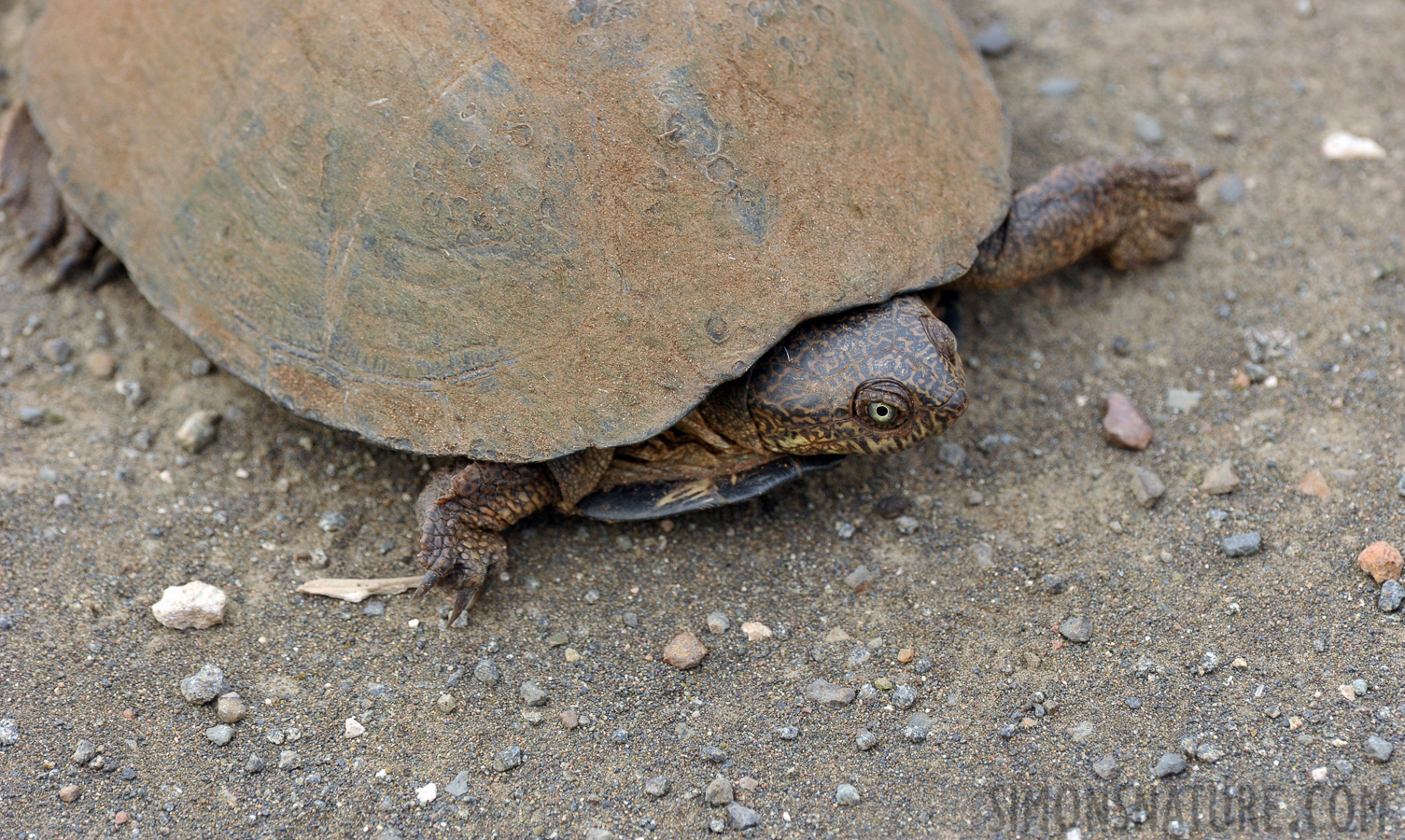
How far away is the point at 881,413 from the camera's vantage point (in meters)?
3.04

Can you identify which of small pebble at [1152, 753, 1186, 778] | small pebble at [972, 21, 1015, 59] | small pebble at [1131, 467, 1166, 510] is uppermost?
small pebble at [972, 21, 1015, 59]

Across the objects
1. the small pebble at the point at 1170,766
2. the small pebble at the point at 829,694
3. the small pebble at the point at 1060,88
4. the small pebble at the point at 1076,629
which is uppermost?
the small pebble at the point at 1060,88

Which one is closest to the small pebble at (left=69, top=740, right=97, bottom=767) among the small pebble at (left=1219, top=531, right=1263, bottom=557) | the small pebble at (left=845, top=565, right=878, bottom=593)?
the small pebble at (left=845, top=565, right=878, bottom=593)

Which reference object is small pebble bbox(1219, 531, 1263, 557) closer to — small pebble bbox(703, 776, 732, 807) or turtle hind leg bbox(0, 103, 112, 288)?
small pebble bbox(703, 776, 732, 807)

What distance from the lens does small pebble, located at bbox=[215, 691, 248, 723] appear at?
2.97 m

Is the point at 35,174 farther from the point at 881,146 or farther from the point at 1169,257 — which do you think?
the point at 1169,257

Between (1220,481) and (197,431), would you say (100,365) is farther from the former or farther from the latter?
(1220,481)

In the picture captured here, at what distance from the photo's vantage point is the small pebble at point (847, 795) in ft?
8.95

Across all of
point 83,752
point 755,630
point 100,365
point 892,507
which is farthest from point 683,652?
point 100,365

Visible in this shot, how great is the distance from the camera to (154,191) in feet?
11.7

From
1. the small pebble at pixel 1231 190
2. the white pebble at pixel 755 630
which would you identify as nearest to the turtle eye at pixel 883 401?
the white pebble at pixel 755 630

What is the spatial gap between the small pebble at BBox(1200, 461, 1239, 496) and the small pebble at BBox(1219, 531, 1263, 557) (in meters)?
0.20

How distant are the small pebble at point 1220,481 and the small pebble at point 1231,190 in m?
1.47

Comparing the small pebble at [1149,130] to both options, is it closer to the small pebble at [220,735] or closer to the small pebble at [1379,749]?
the small pebble at [1379,749]
